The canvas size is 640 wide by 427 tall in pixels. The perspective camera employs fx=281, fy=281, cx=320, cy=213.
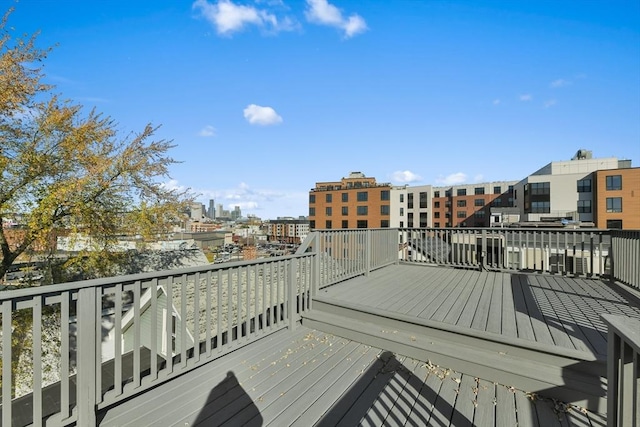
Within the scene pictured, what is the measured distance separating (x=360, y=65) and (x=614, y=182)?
33.5 meters

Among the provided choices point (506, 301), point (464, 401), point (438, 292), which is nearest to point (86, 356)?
point (464, 401)

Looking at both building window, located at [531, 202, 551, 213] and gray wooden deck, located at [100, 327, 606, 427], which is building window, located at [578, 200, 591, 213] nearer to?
building window, located at [531, 202, 551, 213]

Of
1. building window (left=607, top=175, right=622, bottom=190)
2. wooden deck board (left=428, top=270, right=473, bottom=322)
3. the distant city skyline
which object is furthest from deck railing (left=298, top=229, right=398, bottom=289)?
building window (left=607, top=175, right=622, bottom=190)

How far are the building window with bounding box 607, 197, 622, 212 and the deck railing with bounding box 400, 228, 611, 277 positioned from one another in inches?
1275

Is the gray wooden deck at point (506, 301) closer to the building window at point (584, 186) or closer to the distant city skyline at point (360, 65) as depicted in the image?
the distant city skyline at point (360, 65)

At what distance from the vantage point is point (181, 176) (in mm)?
13281

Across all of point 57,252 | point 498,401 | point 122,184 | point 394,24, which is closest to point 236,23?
point 394,24

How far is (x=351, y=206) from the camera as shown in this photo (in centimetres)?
4509

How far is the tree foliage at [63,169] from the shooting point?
9.51 meters

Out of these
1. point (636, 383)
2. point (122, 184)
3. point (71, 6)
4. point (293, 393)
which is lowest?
point (293, 393)

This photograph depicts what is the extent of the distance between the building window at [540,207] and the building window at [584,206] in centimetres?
279

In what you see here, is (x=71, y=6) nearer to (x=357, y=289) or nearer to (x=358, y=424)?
(x=357, y=289)

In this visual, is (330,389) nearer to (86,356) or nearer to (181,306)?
(181,306)

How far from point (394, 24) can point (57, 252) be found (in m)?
15.8
